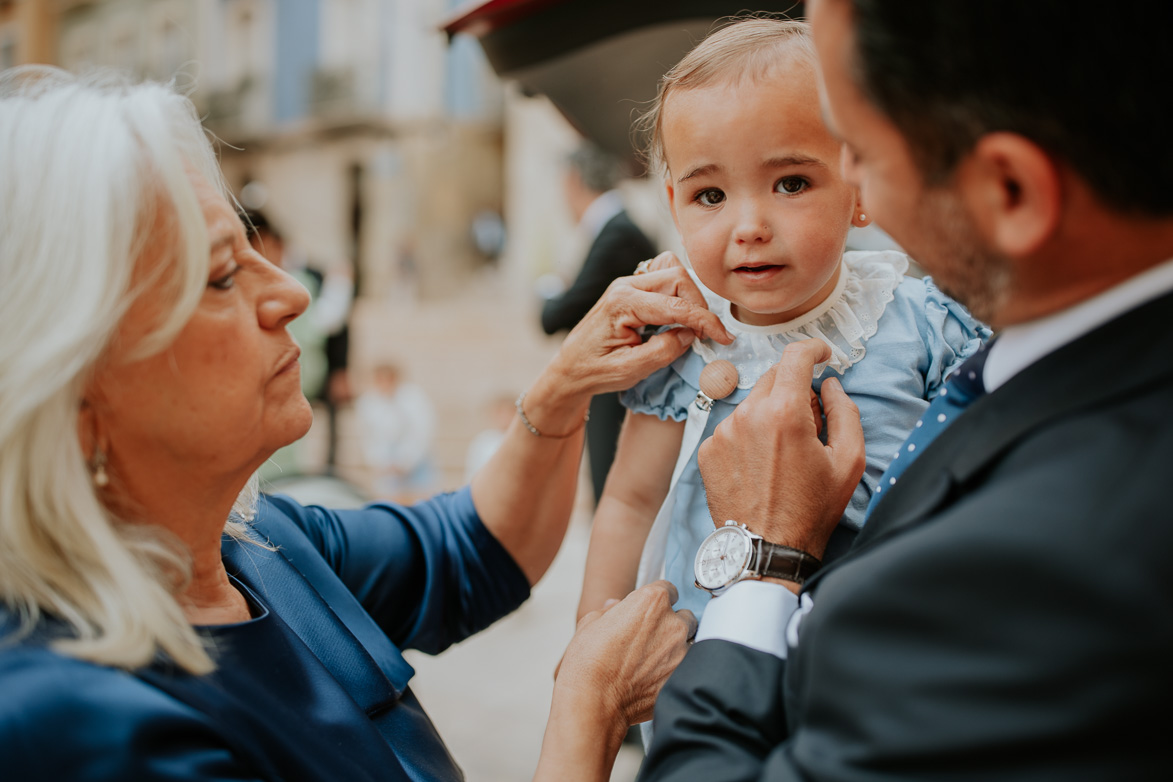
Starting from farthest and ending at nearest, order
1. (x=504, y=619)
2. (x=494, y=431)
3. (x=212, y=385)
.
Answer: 1. (x=494, y=431)
2. (x=504, y=619)
3. (x=212, y=385)

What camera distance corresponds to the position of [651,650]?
1.32 meters

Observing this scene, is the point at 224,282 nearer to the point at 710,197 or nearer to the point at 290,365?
the point at 290,365

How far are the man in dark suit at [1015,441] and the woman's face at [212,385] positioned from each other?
708mm

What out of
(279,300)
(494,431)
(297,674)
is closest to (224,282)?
(279,300)

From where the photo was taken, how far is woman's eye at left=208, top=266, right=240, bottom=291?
118 cm

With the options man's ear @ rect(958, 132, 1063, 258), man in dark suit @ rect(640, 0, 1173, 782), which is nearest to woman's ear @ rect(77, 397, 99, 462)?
man in dark suit @ rect(640, 0, 1173, 782)

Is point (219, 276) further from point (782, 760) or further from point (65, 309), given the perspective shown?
point (782, 760)

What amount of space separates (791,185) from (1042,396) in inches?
26.5

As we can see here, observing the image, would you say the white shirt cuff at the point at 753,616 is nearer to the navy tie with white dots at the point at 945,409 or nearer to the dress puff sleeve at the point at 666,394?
the navy tie with white dots at the point at 945,409

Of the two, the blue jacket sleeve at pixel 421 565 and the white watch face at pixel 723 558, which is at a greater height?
the white watch face at pixel 723 558

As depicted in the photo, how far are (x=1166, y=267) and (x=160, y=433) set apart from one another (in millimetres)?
1162

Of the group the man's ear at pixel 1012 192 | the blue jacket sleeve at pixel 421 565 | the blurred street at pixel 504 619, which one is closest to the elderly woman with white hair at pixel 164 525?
the blue jacket sleeve at pixel 421 565

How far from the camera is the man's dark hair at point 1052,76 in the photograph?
76 cm

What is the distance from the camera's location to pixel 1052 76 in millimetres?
780
